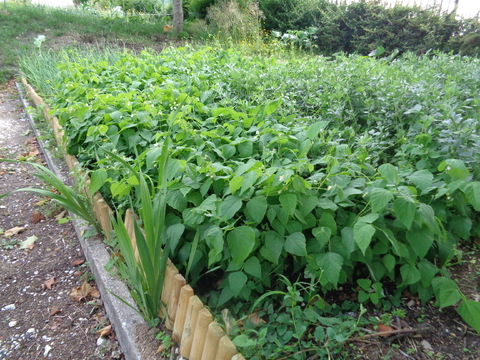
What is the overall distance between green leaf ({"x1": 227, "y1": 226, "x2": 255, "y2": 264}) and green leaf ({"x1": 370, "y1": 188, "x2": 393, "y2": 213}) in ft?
1.92

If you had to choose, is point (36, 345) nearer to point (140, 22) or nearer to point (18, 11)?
point (140, 22)

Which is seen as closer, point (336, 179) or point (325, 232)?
point (325, 232)

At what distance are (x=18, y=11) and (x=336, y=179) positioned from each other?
1415 cm

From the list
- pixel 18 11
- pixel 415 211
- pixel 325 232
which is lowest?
pixel 325 232

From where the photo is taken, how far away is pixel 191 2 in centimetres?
1354

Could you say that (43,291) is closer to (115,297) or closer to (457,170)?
(115,297)

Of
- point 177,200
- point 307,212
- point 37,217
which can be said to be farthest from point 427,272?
point 37,217

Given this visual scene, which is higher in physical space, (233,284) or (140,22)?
(140,22)

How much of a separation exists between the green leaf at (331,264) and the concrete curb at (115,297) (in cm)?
97

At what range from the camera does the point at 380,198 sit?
1719 millimetres

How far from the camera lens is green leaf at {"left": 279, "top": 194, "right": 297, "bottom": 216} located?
1778 mm

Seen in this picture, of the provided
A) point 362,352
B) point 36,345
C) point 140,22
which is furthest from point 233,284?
point 140,22

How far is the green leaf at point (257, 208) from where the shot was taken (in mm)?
1794

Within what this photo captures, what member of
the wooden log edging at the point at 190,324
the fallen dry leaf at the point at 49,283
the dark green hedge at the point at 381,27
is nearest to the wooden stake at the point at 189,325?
the wooden log edging at the point at 190,324
